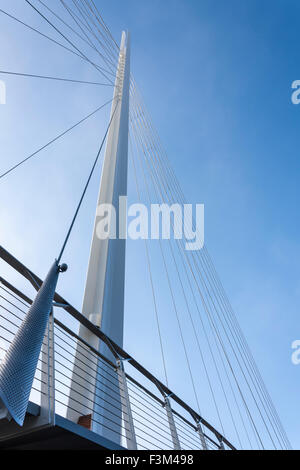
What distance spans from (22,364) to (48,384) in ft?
1.30

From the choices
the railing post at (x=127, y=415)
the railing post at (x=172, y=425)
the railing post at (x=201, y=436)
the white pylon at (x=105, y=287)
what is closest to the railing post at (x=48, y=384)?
the white pylon at (x=105, y=287)

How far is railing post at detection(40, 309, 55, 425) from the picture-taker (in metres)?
1.14

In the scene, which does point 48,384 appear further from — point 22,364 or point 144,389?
point 144,389

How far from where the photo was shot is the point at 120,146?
4258 mm

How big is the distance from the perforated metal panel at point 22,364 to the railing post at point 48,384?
0.33m

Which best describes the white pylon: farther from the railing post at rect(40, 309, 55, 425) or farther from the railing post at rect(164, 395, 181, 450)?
the railing post at rect(40, 309, 55, 425)

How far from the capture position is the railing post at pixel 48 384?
3.75ft

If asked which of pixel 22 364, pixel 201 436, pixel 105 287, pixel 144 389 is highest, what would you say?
pixel 105 287

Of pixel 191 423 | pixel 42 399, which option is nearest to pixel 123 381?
pixel 42 399

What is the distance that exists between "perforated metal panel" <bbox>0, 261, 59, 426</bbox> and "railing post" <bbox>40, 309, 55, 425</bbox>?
1.08 ft

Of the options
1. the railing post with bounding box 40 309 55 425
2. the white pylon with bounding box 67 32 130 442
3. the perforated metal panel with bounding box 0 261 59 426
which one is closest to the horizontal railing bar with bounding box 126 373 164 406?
the white pylon with bounding box 67 32 130 442

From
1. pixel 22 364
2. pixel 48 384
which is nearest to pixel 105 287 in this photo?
pixel 48 384

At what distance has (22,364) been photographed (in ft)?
2.61

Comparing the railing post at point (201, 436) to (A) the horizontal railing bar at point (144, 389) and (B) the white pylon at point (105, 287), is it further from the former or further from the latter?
(B) the white pylon at point (105, 287)
